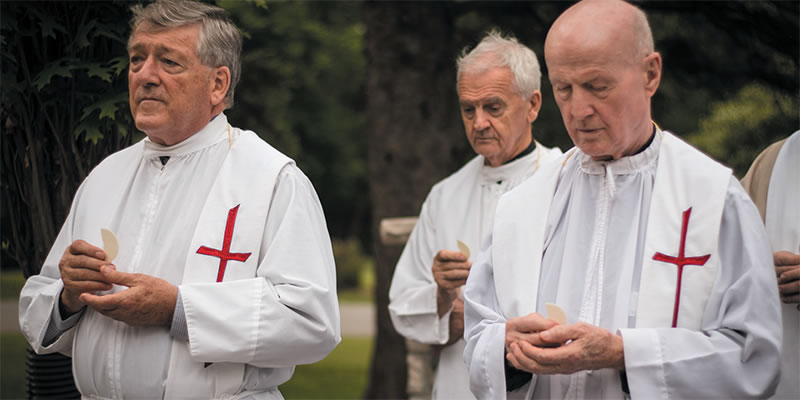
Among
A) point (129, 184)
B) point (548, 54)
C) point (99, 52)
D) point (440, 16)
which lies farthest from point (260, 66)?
point (548, 54)

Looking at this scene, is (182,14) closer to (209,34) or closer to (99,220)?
(209,34)

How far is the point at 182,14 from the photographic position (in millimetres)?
3250

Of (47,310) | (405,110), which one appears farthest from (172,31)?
(405,110)

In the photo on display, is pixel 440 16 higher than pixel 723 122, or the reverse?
pixel 440 16

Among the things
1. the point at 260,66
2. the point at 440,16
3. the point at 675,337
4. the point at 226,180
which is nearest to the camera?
the point at 675,337

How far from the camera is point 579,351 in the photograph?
7.79 ft

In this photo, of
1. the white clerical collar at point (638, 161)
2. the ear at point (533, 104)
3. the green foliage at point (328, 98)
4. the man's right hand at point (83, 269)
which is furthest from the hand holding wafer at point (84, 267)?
the green foliage at point (328, 98)

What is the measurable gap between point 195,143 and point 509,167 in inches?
67.4

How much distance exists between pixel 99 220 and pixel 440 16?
5.16 meters

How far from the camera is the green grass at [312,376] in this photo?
10852 millimetres

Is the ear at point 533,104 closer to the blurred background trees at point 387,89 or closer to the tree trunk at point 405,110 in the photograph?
the blurred background trees at point 387,89

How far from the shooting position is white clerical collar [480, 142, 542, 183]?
429 centimetres

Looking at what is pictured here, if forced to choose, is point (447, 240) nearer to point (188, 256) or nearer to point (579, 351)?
point (188, 256)

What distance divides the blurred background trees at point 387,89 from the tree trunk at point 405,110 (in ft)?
0.04
